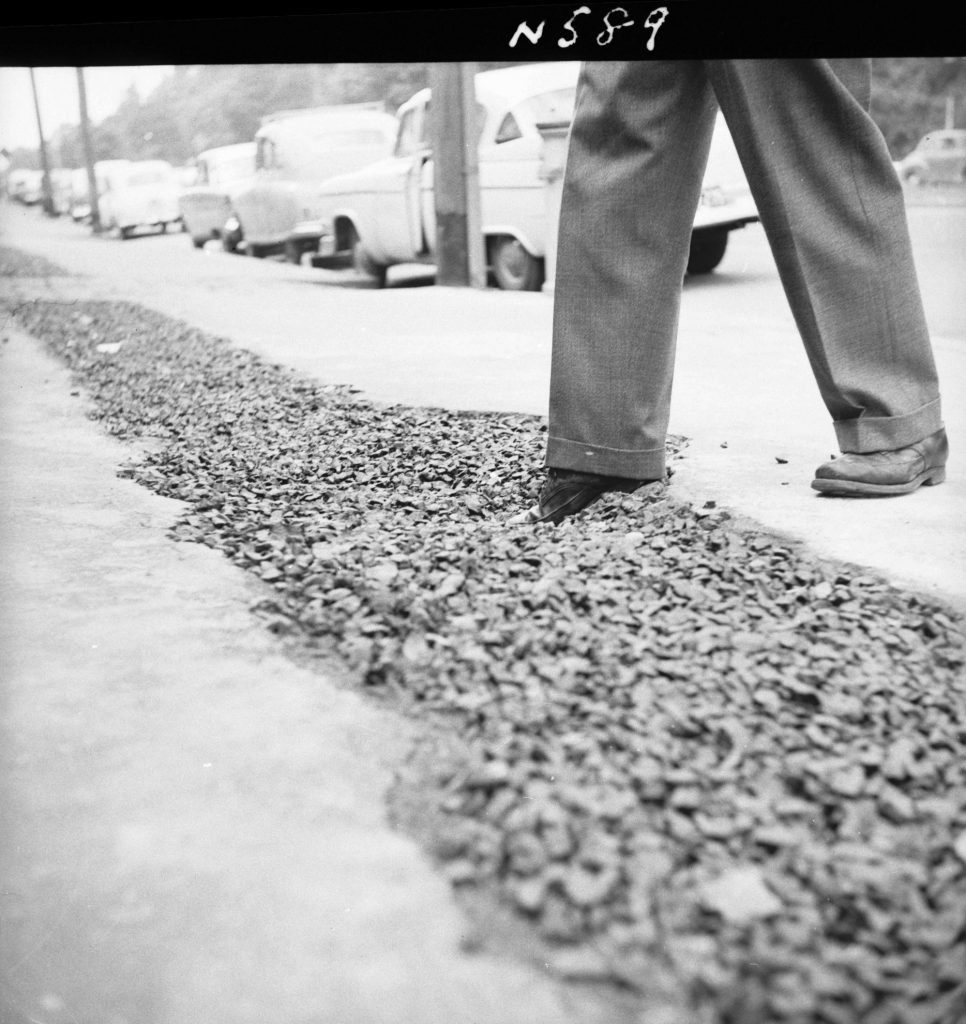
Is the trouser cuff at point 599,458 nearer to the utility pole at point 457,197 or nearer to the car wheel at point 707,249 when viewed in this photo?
the car wheel at point 707,249

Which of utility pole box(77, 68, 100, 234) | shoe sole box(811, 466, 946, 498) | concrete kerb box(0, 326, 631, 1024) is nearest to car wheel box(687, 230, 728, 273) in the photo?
shoe sole box(811, 466, 946, 498)

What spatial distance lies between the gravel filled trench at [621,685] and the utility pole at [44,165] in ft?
0.50

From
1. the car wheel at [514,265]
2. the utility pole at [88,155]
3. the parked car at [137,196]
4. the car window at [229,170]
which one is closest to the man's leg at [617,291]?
the car window at [229,170]

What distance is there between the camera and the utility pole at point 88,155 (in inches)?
60.2

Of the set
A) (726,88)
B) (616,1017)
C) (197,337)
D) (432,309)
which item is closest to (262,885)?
(616,1017)

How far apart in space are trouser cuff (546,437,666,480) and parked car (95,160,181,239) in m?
0.72

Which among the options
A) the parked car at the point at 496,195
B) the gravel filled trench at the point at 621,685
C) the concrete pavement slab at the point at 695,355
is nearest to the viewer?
the gravel filled trench at the point at 621,685

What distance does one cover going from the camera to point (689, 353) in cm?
221

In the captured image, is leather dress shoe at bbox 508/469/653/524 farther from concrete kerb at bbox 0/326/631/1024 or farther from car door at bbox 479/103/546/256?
car door at bbox 479/103/546/256

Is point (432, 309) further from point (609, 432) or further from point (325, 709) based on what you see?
point (325, 709)

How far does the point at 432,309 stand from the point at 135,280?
3.35 ft

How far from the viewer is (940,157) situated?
4.79 ft

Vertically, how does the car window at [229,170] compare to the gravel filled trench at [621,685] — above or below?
above

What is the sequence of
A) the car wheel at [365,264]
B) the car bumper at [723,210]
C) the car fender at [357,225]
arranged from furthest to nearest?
the car wheel at [365,264]
the car fender at [357,225]
the car bumper at [723,210]
